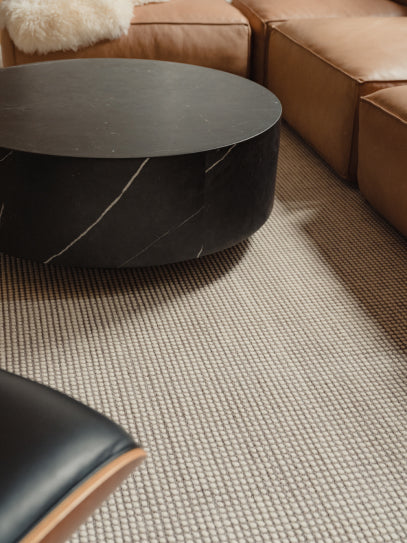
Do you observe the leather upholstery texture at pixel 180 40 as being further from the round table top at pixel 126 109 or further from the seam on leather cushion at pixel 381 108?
the seam on leather cushion at pixel 381 108

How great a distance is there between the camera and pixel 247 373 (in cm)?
128

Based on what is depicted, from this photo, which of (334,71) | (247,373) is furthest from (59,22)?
(247,373)

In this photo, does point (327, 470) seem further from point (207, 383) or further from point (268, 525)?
point (207, 383)

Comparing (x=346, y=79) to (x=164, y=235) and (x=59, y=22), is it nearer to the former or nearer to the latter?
(x=164, y=235)

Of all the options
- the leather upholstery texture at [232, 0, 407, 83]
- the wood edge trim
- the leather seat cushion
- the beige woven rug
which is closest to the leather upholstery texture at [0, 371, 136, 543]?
the wood edge trim

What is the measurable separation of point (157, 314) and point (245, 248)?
1.34 feet

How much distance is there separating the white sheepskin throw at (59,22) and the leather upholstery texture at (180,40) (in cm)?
5

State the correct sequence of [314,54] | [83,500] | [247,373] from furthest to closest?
[314,54] → [247,373] → [83,500]

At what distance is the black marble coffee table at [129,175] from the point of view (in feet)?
4.35

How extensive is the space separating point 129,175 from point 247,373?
0.50 m

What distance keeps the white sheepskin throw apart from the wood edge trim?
215 cm

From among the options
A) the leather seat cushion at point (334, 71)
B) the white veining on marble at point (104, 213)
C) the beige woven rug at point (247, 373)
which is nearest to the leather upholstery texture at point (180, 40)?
the leather seat cushion at point (334, 71)

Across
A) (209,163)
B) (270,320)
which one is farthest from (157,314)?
(209,163)

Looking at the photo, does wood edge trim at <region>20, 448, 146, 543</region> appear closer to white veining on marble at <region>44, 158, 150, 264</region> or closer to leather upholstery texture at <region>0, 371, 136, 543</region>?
leather upholstery texture at <region>0, 371, 136, 543</region>
